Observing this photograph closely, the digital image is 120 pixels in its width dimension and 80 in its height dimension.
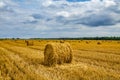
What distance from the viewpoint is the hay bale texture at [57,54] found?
15.7 m

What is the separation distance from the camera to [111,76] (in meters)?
11.5

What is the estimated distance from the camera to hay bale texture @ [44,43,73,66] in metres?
15.7

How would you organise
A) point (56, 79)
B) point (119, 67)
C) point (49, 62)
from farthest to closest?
point (49, 62), point (119, 67), point (56, 79)

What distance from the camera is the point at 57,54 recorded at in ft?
52.3

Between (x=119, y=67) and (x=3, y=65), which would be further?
(x=119, y=67)

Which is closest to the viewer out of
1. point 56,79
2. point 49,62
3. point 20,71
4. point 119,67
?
point 20,71

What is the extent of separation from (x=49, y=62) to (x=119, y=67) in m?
4.14

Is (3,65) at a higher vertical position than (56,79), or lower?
higher

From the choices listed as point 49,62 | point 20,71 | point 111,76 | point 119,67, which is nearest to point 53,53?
point 49,62

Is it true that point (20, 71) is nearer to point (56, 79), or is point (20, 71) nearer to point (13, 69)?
point (13, 69)

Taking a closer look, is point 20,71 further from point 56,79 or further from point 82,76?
point 82,76

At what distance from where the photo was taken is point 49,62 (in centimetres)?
1572

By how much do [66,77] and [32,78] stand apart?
2.92 m

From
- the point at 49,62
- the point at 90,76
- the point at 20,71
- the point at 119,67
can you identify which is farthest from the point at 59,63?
the point at 20,71
